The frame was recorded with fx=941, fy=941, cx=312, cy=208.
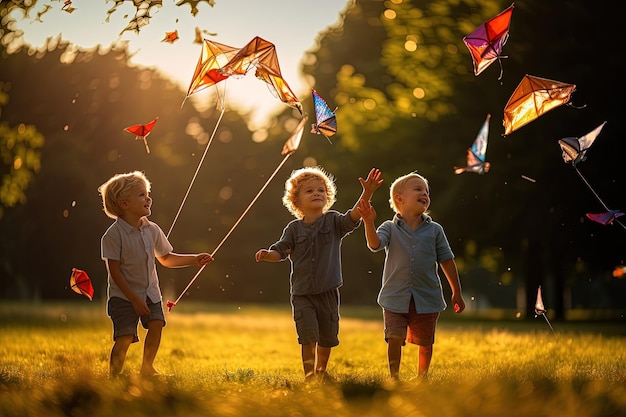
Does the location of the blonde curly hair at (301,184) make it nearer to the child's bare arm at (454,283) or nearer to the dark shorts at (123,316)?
the child's bare arm at (454,283)

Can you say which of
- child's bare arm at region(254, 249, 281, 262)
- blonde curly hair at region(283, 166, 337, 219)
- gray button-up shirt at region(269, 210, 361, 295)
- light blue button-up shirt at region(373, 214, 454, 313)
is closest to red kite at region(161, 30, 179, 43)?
blonde curly hair at region(283, 166, 337, 219)

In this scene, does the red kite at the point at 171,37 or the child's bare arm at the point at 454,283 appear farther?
the red kite at the point at 171,37

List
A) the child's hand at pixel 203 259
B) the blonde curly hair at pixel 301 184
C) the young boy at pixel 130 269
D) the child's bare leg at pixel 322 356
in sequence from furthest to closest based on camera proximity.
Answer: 1. the blonde curly hair at pixel 301 184
2. the child's bare leg at pixel 322 356
3. the child's hand at pixel 203 259
4. the young boy at pixel 130 269

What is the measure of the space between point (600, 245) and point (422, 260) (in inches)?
545

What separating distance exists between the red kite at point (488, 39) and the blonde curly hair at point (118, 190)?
3370mm

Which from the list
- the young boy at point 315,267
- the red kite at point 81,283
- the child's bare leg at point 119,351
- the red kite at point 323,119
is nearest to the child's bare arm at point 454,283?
the young boy at point 315,267

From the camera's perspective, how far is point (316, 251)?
777 centimetres

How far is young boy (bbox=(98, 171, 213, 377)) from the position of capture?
7422 millimetres

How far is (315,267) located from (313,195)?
0.61 meters

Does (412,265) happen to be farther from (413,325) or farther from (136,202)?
(136,202)

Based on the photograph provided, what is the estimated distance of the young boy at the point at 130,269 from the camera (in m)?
7.42

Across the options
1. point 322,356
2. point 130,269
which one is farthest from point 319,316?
point 130,269

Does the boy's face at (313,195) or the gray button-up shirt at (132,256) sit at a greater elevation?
the boy's face at (313,195)

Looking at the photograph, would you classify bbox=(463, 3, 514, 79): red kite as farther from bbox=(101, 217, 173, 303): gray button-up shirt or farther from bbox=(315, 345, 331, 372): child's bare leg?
bbox=(101, 217, 173, 303): gray button-up shirt
